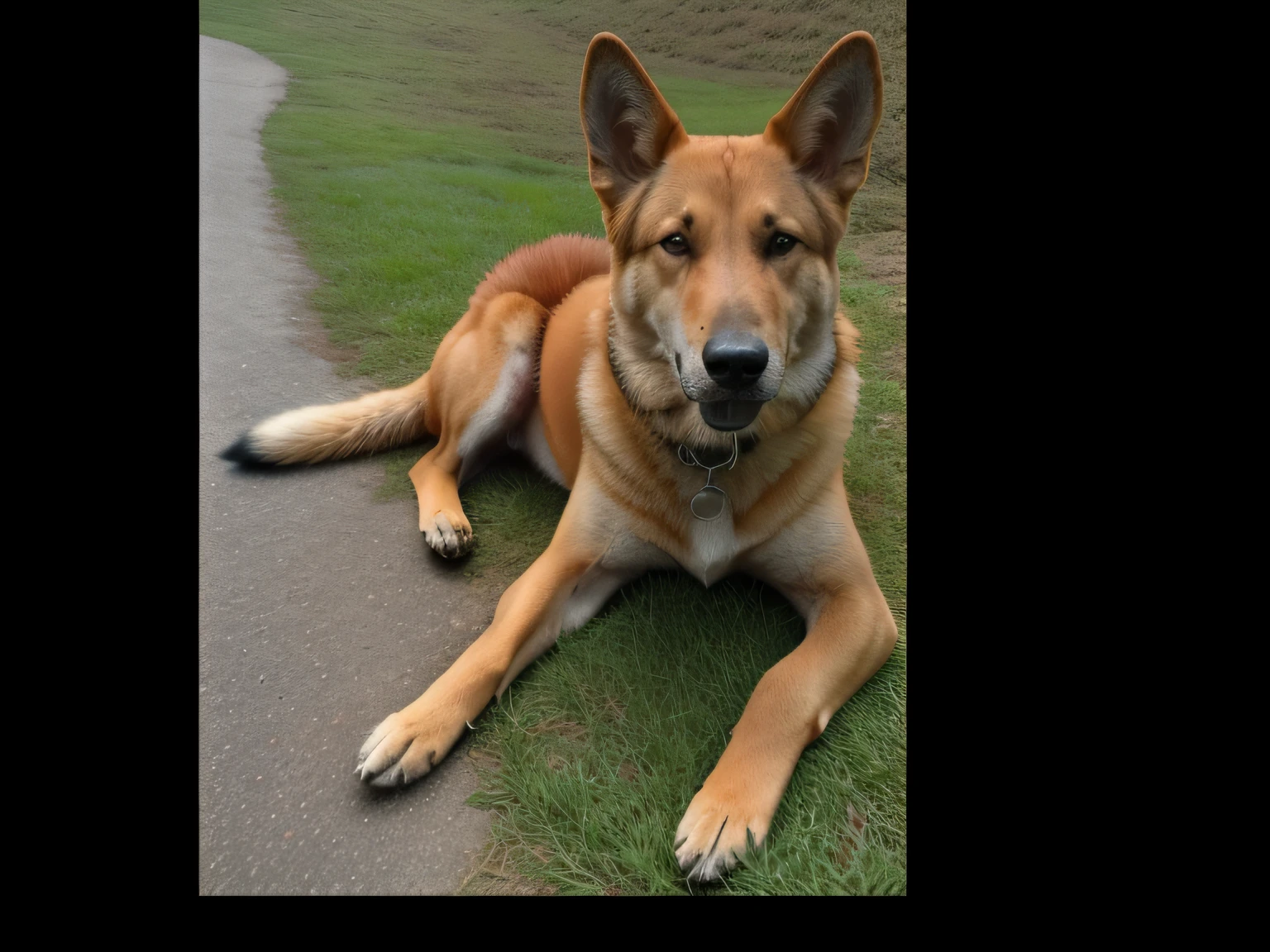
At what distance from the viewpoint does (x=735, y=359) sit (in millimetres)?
1486

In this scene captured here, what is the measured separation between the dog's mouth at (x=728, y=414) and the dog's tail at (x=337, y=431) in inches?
72.3

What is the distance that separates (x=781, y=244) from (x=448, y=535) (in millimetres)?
1576

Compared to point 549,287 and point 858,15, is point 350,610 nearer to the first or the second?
point 549,287

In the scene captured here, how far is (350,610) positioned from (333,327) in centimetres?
232

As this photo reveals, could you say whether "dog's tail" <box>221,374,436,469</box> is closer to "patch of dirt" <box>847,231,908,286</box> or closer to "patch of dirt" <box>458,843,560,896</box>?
"patch of dirt" <box>458,843,560,896</box>

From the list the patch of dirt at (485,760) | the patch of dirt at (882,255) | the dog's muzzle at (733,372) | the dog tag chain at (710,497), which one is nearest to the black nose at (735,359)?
the dog's muzzle at (733,372)

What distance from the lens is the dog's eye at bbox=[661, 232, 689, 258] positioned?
5.76 ft

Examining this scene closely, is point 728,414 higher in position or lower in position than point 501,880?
higher

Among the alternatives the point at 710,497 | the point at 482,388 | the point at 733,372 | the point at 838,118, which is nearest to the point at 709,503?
the point at 710,497

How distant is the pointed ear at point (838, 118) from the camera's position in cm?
172

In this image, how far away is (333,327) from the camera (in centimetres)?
381

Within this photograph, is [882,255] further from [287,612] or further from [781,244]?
[287,612]
